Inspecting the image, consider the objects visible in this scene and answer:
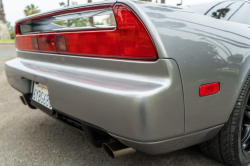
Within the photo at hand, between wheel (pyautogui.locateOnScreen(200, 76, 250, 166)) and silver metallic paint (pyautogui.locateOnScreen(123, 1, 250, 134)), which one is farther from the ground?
silver metallic paint (pyautogui.locateOnScreen(123, 1, 250, 134))

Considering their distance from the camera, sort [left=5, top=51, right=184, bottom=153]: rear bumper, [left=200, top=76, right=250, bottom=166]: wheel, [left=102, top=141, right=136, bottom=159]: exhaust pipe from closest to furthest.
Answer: [left=5, top=51, right=184, bottom=153]: rear bumper, [left=102, top=141, right=136, bottom=159]: exhaust pipe, [left=200, top=76, right=250, bottom=166]: wheel

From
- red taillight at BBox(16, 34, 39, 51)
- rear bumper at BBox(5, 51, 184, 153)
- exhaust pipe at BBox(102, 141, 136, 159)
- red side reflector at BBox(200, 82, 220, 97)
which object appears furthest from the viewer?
red taillight at BBox(16, 34, 39, 51)

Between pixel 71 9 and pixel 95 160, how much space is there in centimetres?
122

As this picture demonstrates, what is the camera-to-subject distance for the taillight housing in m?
1.20

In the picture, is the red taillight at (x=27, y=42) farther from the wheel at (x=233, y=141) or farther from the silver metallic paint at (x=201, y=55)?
the wheel at (x=233, y=141)

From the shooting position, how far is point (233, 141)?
158 cm

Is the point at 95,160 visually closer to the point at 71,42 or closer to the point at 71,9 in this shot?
the point at 71,42

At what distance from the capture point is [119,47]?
4.20 feet

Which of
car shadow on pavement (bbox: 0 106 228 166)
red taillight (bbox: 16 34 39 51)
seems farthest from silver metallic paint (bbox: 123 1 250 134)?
red taillight (bbox: 16 34 39 51)

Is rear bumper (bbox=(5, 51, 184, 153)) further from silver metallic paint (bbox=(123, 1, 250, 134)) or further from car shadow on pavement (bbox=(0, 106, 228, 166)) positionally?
car shadow on pavement (bbox=(0, 106, 228, 166))

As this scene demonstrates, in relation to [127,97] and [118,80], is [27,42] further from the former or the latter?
[127,97]

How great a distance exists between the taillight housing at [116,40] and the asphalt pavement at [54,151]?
92cm

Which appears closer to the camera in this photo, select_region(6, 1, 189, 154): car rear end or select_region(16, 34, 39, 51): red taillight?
A: select_region(6, 1, 189, 154): car rear end

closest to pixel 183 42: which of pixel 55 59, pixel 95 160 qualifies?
pixel 55 59
